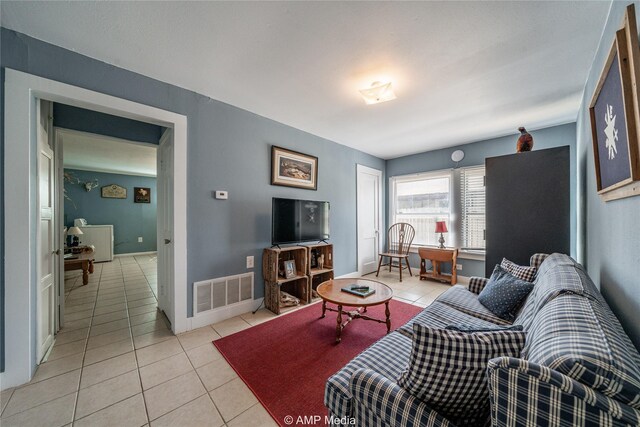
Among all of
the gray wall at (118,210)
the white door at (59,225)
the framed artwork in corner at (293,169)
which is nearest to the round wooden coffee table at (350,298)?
the framed artwork in corner at (293,169)

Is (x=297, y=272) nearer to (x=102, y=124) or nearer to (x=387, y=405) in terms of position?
(x=387, y=405)

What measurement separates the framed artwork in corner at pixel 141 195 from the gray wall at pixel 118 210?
76 mm

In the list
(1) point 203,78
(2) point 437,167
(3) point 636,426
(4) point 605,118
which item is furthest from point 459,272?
(1) point 203,78

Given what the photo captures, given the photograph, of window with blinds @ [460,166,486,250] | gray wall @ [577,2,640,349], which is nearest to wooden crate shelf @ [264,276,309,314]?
gray wall @ [577,2,640,349]

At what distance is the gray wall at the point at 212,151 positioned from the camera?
5.84ft

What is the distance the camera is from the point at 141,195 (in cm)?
693

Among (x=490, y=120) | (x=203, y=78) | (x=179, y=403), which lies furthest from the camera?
(x=490, y=120)

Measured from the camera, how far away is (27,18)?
1.53m

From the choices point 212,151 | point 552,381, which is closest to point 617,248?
point 552,381

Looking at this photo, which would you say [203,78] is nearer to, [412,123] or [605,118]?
[412,123]

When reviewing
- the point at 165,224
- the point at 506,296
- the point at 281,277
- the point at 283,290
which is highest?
the point at 165,224

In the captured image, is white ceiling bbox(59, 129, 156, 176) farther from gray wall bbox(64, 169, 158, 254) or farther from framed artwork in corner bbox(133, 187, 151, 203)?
framed artwork in corner bbox(133, 187, 151, 203)

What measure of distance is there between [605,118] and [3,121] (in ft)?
12.4

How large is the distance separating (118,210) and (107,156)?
2264mm
